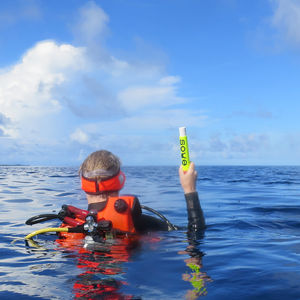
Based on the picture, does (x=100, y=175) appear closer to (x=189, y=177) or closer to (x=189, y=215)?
(x=189, y=177)

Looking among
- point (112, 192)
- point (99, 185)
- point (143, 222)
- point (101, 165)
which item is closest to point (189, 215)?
point (143, 222)

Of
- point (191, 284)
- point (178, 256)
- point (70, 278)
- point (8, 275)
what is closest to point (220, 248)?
point (178, 256)

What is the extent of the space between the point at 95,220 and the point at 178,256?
137 cm

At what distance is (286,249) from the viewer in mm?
5668

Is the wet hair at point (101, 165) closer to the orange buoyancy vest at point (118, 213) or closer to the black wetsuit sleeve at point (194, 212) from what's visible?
the orange buoyancy vest at point (118, 213)

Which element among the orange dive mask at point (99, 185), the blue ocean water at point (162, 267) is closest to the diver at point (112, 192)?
the orange dive mask at point (99, 185)

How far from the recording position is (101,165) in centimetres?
516

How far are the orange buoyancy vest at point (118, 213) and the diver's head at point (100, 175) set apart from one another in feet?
0.55

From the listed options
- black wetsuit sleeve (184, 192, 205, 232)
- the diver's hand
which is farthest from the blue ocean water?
the diver's hand

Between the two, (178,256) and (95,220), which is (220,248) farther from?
(95,220)

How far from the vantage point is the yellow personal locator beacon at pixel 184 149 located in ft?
16.2

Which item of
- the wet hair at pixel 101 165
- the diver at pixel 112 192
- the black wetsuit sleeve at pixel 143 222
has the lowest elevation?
the black wetsuit sleeve at pixel 143 222

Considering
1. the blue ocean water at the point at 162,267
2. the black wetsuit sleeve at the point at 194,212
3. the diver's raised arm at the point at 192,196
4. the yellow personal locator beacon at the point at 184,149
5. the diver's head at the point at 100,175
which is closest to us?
the blue ocean water at the point at 162,267

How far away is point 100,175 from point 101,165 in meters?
0.15
